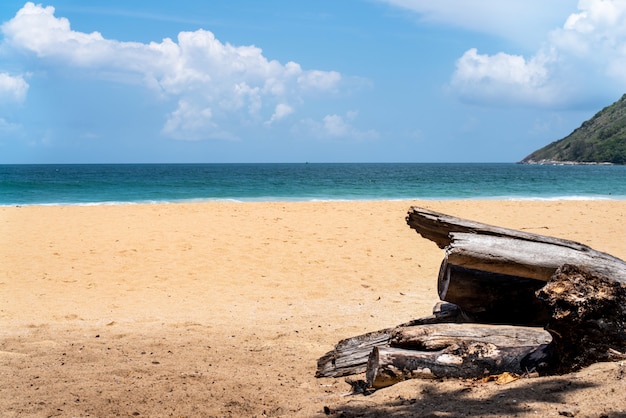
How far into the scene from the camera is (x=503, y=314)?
4988mm

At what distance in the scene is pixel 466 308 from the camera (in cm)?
499

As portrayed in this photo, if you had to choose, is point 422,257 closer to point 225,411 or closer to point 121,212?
point 225,411

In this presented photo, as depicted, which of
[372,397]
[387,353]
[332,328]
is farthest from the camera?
[332,328]

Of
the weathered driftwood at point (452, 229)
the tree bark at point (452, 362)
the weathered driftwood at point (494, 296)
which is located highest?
the weathered driftwood at point (452, 229)

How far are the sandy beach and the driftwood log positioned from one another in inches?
8.3

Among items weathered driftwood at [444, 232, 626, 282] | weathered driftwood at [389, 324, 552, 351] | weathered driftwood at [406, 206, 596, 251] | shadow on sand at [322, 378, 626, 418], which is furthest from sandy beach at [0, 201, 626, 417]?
weathered driftwood at [406, 206, 596, 251]

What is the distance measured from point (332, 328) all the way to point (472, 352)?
2.80m

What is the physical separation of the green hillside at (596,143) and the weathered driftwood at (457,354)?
414 feet

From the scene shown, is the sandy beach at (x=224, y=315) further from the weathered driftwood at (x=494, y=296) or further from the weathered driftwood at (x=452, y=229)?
the weathered driftwood at (x=452, y=229)

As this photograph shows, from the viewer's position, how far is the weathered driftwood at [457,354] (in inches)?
165

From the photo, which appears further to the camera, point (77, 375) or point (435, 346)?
point (77, 375)

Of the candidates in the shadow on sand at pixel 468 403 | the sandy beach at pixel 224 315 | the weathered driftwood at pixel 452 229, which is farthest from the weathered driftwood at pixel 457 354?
the weathered driftwood at pixel 452 229

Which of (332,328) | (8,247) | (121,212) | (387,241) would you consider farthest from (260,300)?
(121,212)

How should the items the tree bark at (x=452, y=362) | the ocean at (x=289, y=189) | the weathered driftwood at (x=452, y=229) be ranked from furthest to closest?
the ocean at (x=289, y=189) < the weathered driftwood at (x=452, y=229) < the tree bark at (x=452, y=362)
